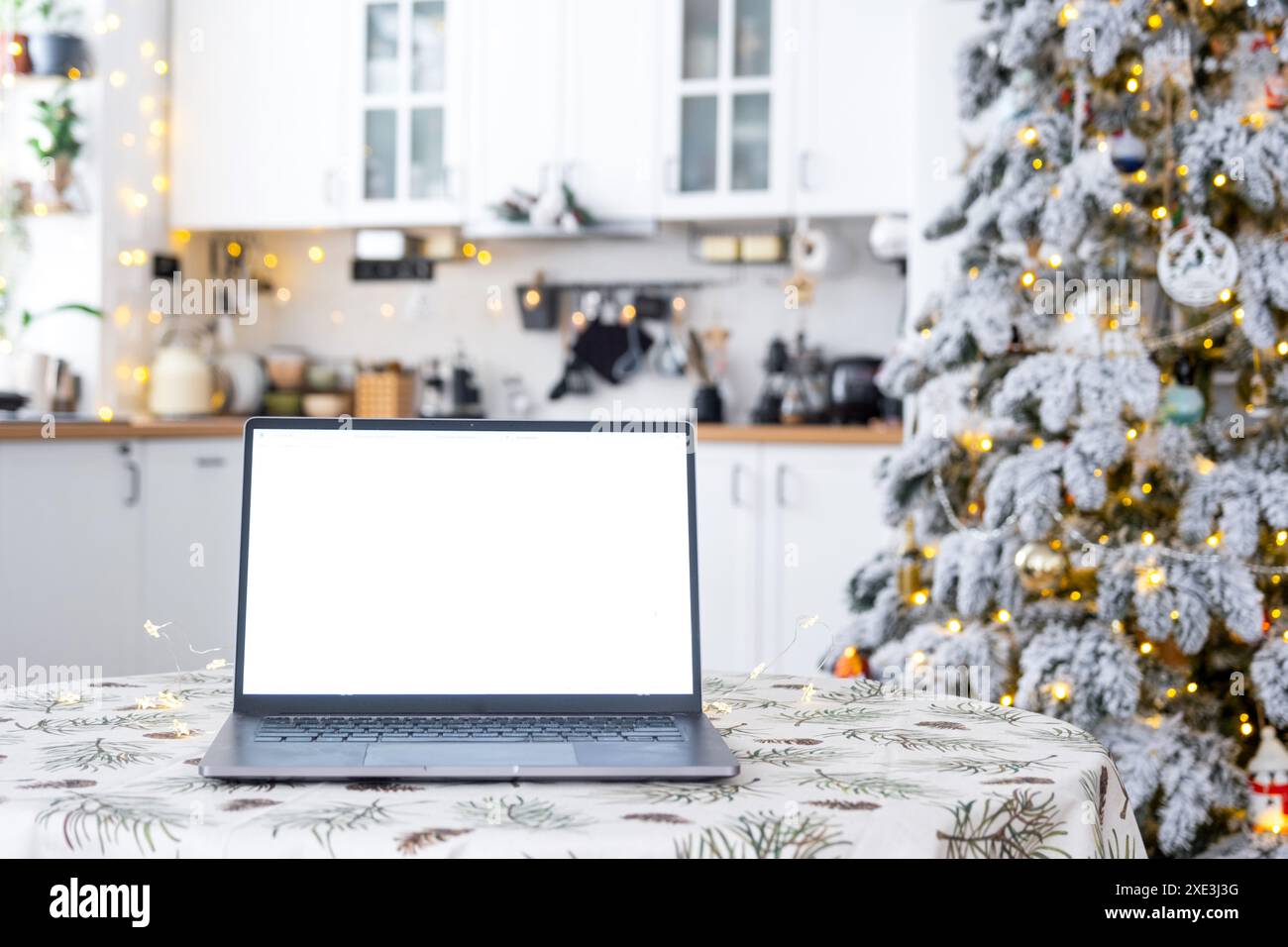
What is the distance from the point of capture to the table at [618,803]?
0.76 meters

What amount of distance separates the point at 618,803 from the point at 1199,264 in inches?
75.0

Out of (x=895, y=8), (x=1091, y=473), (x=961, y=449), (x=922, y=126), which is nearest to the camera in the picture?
(x=1091, y=473)

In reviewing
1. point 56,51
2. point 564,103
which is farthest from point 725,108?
point 56,51

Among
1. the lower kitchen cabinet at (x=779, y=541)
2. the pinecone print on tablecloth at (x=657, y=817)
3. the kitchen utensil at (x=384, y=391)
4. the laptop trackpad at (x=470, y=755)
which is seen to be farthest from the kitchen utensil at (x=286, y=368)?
the pinecone print on tablecloth at (x=657, y=817)

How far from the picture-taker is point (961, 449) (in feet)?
8.70

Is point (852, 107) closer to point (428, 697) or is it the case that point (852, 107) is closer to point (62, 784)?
point (428, 697)

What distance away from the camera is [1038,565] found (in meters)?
2.41

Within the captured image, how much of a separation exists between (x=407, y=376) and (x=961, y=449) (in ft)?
6.97

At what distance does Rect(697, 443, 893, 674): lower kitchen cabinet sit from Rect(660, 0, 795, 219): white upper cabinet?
0.73 metres

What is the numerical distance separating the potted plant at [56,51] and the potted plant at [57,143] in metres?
0.09

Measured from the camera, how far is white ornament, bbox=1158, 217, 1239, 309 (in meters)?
2.33

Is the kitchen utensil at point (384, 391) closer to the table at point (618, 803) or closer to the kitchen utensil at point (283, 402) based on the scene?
the kitchen utensil at point (283, 402)
